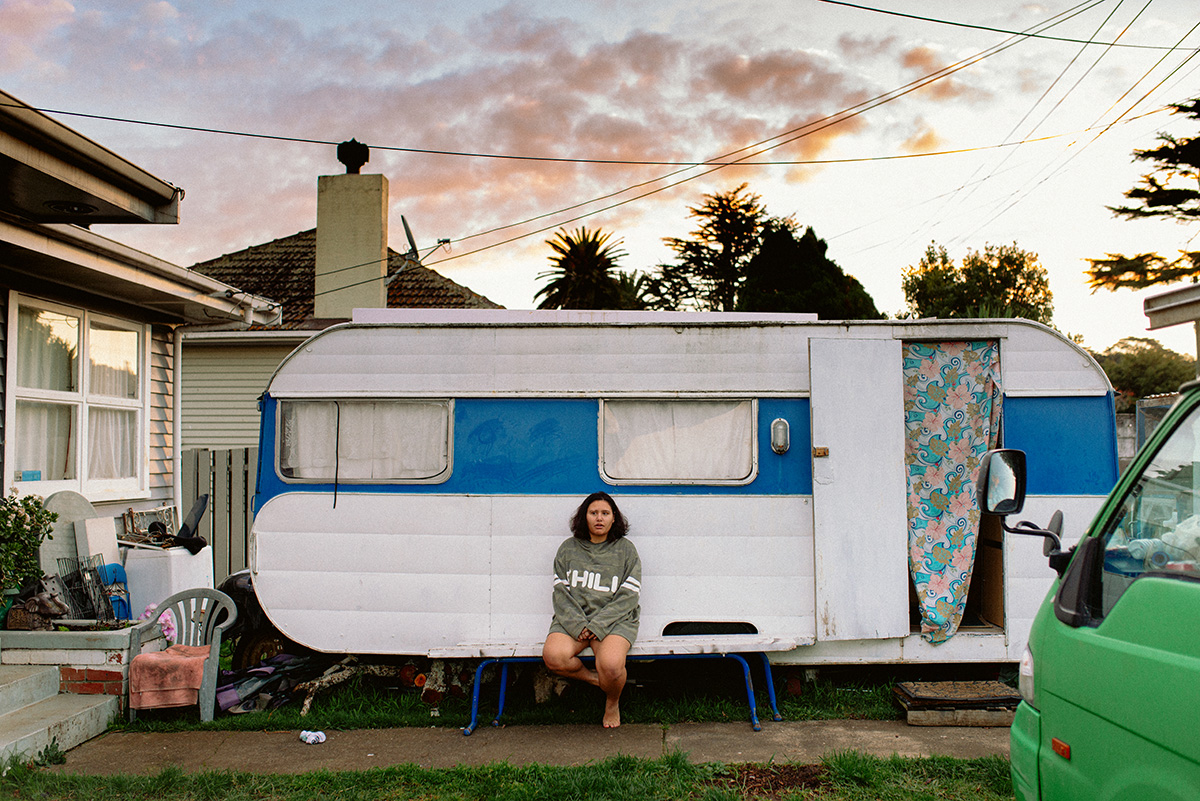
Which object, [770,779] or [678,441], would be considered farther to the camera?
[678,441]

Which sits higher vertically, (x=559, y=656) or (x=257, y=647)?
(x=559, y=656)

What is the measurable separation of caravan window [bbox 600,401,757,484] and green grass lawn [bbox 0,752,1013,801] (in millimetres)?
1755

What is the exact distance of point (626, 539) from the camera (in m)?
5.19

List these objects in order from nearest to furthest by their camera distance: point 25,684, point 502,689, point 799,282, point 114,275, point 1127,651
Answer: point 1127,651 < point 25,684 < point 502,689 < point 114,275 < point 799,282

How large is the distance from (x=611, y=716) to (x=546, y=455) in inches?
65.8

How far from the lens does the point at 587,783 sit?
4.08 metres

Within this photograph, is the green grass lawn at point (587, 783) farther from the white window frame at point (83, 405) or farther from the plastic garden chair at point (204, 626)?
the white window frame at point (83, 405)

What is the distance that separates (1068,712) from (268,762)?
4076 mm

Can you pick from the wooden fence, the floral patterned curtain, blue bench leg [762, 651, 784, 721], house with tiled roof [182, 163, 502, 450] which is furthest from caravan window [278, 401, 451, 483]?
house with tiled roof [182, 163, 502, 450]

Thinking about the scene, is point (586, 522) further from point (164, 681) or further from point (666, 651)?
point (164, 681)

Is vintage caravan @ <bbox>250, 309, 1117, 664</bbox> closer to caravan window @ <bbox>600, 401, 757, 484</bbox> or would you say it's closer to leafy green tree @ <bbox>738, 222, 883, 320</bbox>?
caravan window @ <bbox>600, 401, 757, 484</bbox>

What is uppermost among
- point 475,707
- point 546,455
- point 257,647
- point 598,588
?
point 546,455

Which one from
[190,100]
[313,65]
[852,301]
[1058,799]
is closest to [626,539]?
[1058,799]

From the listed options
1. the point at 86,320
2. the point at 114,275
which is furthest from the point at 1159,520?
the point at 86,320
